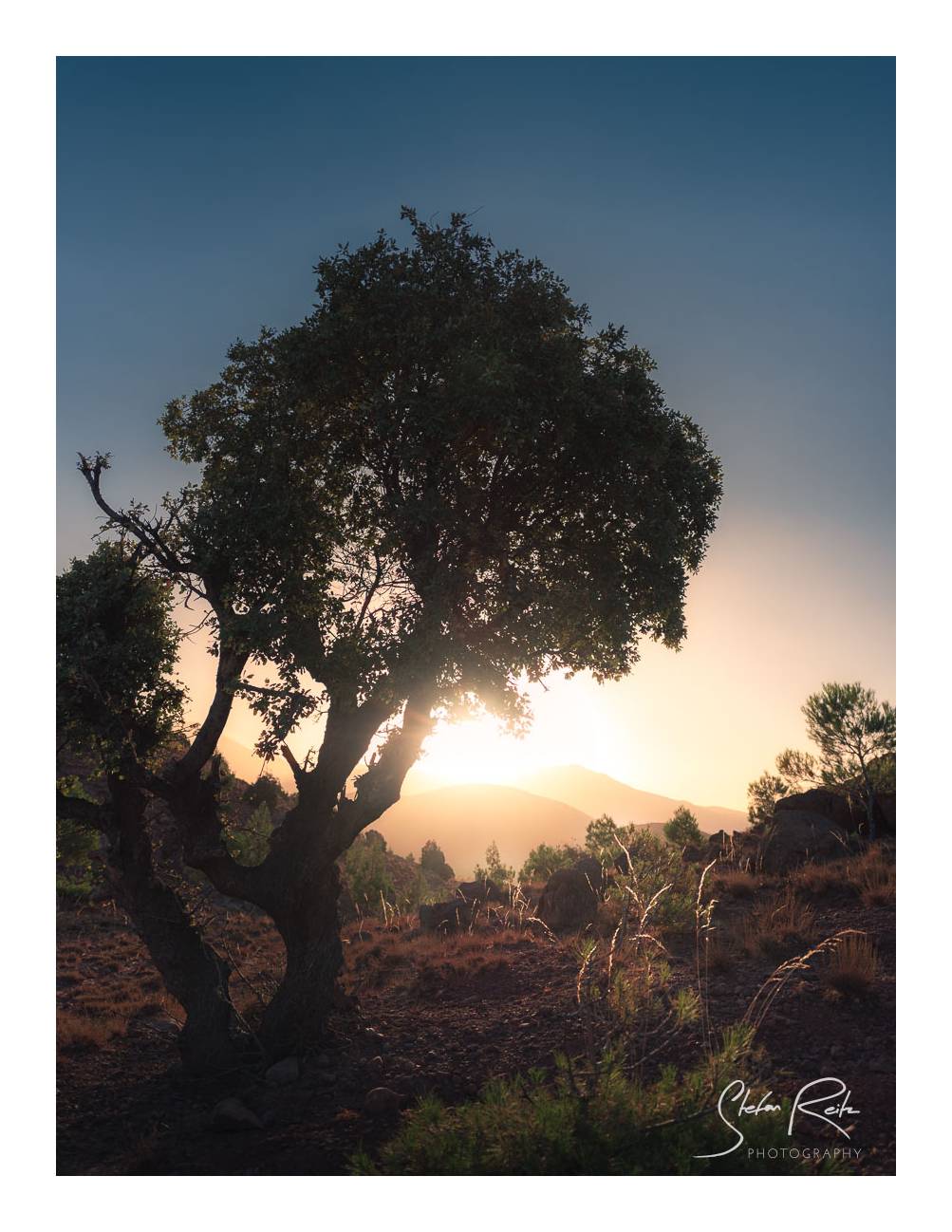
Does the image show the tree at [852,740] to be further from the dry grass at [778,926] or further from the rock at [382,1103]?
the rock at [382,1103]

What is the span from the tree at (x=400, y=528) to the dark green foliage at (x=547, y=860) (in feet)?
55.3

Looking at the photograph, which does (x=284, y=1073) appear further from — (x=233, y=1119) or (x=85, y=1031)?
(x=85, y=1031)

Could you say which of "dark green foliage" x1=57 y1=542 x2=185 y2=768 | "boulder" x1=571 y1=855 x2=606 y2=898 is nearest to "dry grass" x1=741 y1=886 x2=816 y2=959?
"boulder" x1=571 y1=855 x2=606 y2=898

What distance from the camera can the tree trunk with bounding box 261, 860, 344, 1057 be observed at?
1224 cm

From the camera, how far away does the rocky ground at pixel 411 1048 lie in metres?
8.70

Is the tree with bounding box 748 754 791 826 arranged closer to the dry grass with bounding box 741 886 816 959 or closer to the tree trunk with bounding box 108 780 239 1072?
the dry grass with bounding box 741 886 816 959

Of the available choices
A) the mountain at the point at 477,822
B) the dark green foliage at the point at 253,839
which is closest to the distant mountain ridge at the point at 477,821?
the mountain at the point at 477,822

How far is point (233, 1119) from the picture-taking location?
31.0 feet

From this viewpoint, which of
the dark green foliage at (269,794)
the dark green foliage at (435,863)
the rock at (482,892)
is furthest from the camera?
the dark green foliage at (435,863)

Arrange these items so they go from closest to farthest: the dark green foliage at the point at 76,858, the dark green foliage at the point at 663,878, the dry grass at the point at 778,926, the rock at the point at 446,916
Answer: the dry grass at the point at 778,926 < the dark green foliage at the point at 663,878 < the dark green foliage at the point at 76,858 < the rock at the point at 446,916

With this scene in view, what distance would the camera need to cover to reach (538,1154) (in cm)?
706

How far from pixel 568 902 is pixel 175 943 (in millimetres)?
9330

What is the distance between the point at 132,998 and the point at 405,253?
55.2ft

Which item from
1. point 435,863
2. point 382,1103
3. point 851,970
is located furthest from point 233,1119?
point 435,863
